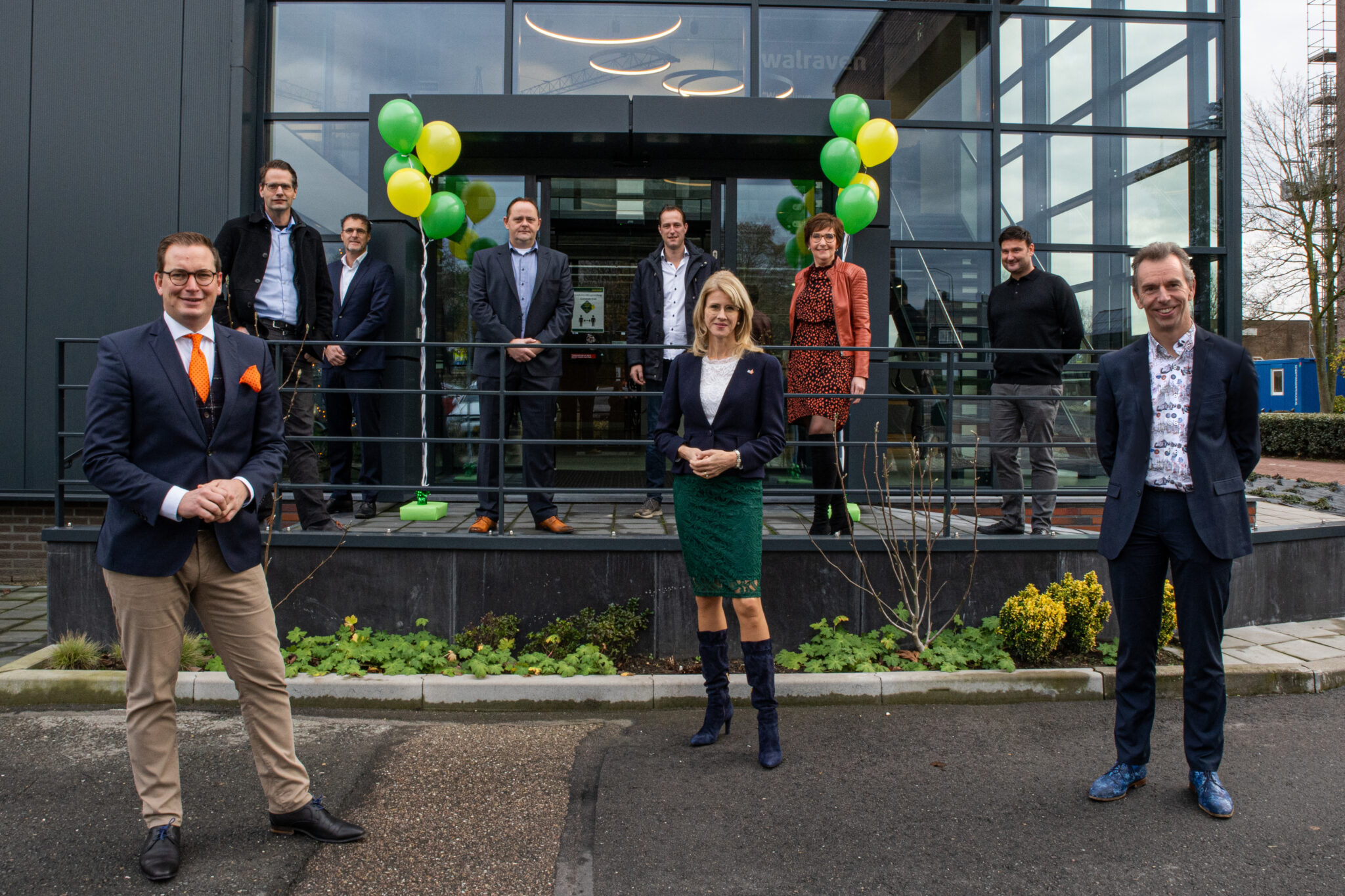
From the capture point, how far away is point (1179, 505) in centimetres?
331

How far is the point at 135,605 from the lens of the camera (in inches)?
111

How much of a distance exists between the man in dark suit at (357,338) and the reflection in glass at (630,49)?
2.27 meters

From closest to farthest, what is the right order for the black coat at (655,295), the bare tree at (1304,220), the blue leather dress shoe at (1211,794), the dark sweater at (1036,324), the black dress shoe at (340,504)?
1. the blue leather dress shoe at (1211,794)
2. the dark sweater at (1036,324)
3. the black coat at (655,295)
4. the black dress shoe at (340,504)
5. the bare tree at (1304,220)

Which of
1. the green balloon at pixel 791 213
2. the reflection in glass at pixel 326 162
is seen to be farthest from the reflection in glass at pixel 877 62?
the reflection in glass at pixel 326 162

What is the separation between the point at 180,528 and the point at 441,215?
4553 millimetres

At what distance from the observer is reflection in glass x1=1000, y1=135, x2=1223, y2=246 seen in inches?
310

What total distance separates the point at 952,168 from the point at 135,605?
7242 millimetres

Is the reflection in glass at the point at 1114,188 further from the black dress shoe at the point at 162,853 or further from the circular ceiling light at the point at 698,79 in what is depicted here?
the black dress shoe at the point at 162,853

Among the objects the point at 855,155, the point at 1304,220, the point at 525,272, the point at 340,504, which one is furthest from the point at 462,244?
the point at 1304,220

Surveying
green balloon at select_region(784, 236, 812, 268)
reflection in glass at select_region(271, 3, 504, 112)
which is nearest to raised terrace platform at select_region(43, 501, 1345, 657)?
green balloon at select_region(784, 236, 812, 268)

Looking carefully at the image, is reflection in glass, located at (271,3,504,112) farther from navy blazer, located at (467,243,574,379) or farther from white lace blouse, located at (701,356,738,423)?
white lace blouse, located at (701,356,738,423)

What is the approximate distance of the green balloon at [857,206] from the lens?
258 inches

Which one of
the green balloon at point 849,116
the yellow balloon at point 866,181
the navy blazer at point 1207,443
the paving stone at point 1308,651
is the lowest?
the paving stone at point 1308,651

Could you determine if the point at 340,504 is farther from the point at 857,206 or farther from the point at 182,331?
the point at 857,206
